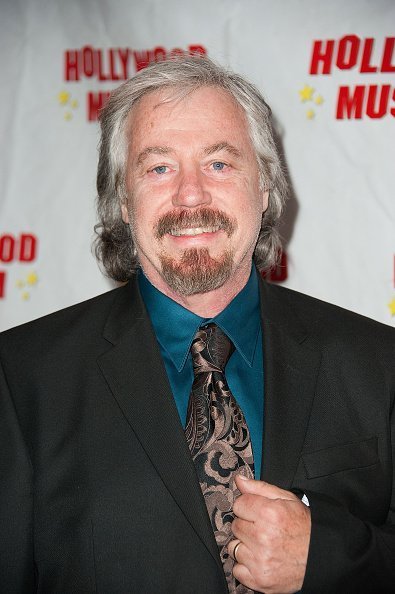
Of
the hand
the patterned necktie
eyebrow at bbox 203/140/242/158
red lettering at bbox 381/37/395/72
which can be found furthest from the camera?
red lettering at bbox 381/37/395/72

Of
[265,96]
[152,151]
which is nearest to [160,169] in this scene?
[152,151]

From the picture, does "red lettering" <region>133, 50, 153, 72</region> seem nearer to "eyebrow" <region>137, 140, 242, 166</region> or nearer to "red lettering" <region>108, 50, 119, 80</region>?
"red lettering" <region>108, 50, 119, 80</region>

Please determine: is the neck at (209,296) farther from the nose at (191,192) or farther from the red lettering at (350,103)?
the red lettering at (350,103)

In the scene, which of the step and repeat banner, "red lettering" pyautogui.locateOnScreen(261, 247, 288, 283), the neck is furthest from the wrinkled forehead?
"red lettering" pyautogui.locateOnScreen(261, 247, 288, 283)

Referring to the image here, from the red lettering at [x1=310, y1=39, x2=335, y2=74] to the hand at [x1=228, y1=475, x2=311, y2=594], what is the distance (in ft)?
4.72

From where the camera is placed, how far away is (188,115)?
1.80 m

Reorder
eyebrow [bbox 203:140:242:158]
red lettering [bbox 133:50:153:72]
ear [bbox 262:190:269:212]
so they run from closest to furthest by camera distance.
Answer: eyebrow [bbox 203:140:242:158] → ear [bbox 262:190:269:212] → red lettering [bbox 133:50:153:72]

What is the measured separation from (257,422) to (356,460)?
0.23m

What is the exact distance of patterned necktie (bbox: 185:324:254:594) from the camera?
1.54 metres

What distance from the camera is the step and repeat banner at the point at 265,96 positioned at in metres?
2.38

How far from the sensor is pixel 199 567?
4.93ft

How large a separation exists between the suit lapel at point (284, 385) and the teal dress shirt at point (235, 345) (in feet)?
0.11

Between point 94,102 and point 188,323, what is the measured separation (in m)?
1.12

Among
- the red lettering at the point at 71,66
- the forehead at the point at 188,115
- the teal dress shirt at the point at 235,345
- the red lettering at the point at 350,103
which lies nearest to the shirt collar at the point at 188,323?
the teal dress shirt at the point at 235,345
